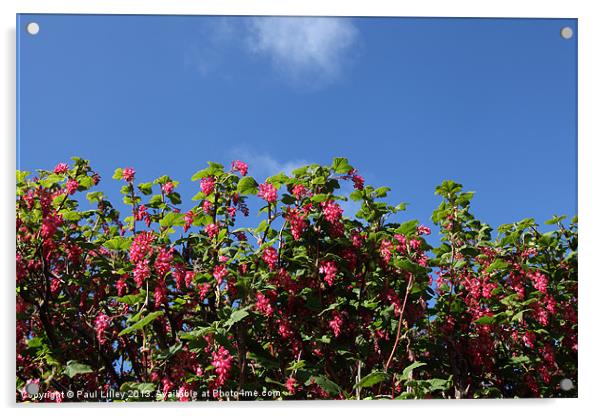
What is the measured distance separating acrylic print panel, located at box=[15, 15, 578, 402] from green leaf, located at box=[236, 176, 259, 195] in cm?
1

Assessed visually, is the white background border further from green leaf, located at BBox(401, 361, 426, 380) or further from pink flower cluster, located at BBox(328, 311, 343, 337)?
pink flower cluster, located at BBox(328, 311, 343, 337)

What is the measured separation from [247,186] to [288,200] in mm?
196

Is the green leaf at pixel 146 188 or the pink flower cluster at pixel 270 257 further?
the green leaf at pixel 146 188

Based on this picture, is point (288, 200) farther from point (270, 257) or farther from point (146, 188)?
point (146, 188)

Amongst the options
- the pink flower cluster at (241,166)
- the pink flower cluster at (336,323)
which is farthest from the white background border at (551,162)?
the pink flower cluster at (241,166)

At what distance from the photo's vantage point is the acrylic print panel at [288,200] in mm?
2736

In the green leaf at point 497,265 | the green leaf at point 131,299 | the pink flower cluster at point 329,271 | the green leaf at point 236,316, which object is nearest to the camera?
the green leaf at point 236,316

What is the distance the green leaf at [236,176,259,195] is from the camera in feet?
9.17

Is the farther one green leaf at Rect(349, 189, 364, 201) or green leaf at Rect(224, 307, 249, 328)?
green leaf at Rect(349, 189, 364, 201)

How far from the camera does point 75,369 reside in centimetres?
267

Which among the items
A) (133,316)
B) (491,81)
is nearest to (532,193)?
(491,81)

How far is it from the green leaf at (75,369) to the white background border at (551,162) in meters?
0.14

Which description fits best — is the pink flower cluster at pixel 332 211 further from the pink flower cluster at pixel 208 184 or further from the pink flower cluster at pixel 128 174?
the pink flower cluster at pixel 128 174

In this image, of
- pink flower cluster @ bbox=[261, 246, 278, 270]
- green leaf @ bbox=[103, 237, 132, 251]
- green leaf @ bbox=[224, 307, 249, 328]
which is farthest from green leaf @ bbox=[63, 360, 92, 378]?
pink flower cluster @ bbox=[261, 246, 278, 270]
